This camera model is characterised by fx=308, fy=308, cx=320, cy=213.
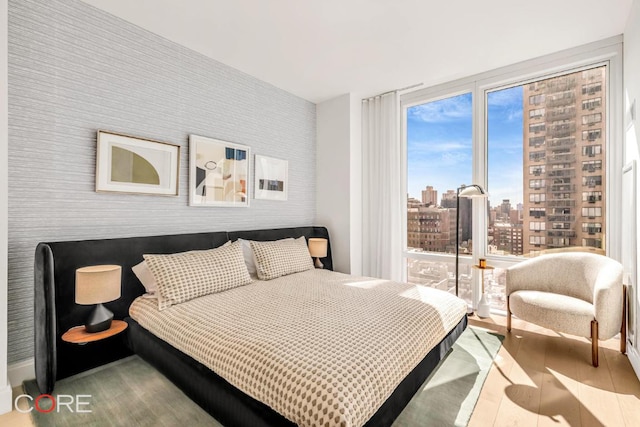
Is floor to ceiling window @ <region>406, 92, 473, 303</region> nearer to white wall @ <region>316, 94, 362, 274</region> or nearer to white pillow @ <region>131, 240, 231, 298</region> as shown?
white wall @ <region>316, 94, 362, 274</region>

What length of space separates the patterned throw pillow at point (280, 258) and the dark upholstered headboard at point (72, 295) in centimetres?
61

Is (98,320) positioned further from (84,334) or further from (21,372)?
(21,372)

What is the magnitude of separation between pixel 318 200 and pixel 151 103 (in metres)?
2.31

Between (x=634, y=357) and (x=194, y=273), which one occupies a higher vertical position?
(x=194, y=273)

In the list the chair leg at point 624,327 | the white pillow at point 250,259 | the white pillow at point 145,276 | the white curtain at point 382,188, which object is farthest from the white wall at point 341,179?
the chair leg at point 624,327

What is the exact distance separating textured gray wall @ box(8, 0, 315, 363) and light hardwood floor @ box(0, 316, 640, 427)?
1118 millimetres

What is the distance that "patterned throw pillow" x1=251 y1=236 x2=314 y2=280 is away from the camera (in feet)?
9.75

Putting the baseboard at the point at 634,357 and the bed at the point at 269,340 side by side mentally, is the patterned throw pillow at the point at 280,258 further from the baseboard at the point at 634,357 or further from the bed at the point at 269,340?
the baseboard at the point at 634,357

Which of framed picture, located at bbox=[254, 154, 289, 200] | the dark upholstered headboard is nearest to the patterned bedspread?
the dark upholstered headboard

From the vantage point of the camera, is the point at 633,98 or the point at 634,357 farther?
the point at 633,98

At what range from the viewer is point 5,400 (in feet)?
5.88

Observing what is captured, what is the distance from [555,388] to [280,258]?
2.31 metres

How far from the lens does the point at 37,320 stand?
1.89m

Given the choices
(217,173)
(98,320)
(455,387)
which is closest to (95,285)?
(98,320)
